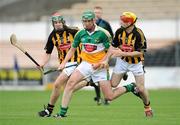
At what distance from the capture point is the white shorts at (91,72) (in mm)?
14219

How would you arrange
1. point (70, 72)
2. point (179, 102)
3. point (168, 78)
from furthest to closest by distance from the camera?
point (168, 78) < point (179, 102) < point (70, 72)

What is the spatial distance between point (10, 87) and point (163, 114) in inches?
586

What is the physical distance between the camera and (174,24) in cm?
2973

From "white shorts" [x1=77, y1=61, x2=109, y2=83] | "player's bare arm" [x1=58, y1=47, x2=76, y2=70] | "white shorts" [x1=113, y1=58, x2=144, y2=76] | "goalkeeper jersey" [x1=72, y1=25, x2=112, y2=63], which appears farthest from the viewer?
"white shorts" [x1=113, y1=58, x2=144, y2=76]

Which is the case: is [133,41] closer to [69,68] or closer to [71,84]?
[69,68]

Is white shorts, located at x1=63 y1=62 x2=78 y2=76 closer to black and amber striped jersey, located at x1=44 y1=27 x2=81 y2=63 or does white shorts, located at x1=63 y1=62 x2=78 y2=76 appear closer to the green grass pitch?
black and amber striped jersey, located at x1=44 y1=27 x2=81 y2=63

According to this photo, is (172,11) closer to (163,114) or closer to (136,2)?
(136,2)

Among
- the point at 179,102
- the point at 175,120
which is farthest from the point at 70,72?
the point at 179,102

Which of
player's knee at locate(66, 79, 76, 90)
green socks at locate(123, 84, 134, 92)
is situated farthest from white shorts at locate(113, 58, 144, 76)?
player's knee at locate(66, 79, 76, 90)

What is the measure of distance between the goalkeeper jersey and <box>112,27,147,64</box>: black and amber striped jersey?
1.02 meters

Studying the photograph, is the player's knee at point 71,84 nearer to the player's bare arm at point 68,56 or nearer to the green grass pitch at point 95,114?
the player's bare arm at point 68,56

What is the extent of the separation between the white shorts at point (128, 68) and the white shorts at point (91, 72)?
4.44 ft

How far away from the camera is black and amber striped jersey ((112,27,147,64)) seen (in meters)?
15.2

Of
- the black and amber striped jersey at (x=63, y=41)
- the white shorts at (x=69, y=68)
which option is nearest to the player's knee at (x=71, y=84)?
the white shorts at (x=69, y=68)
